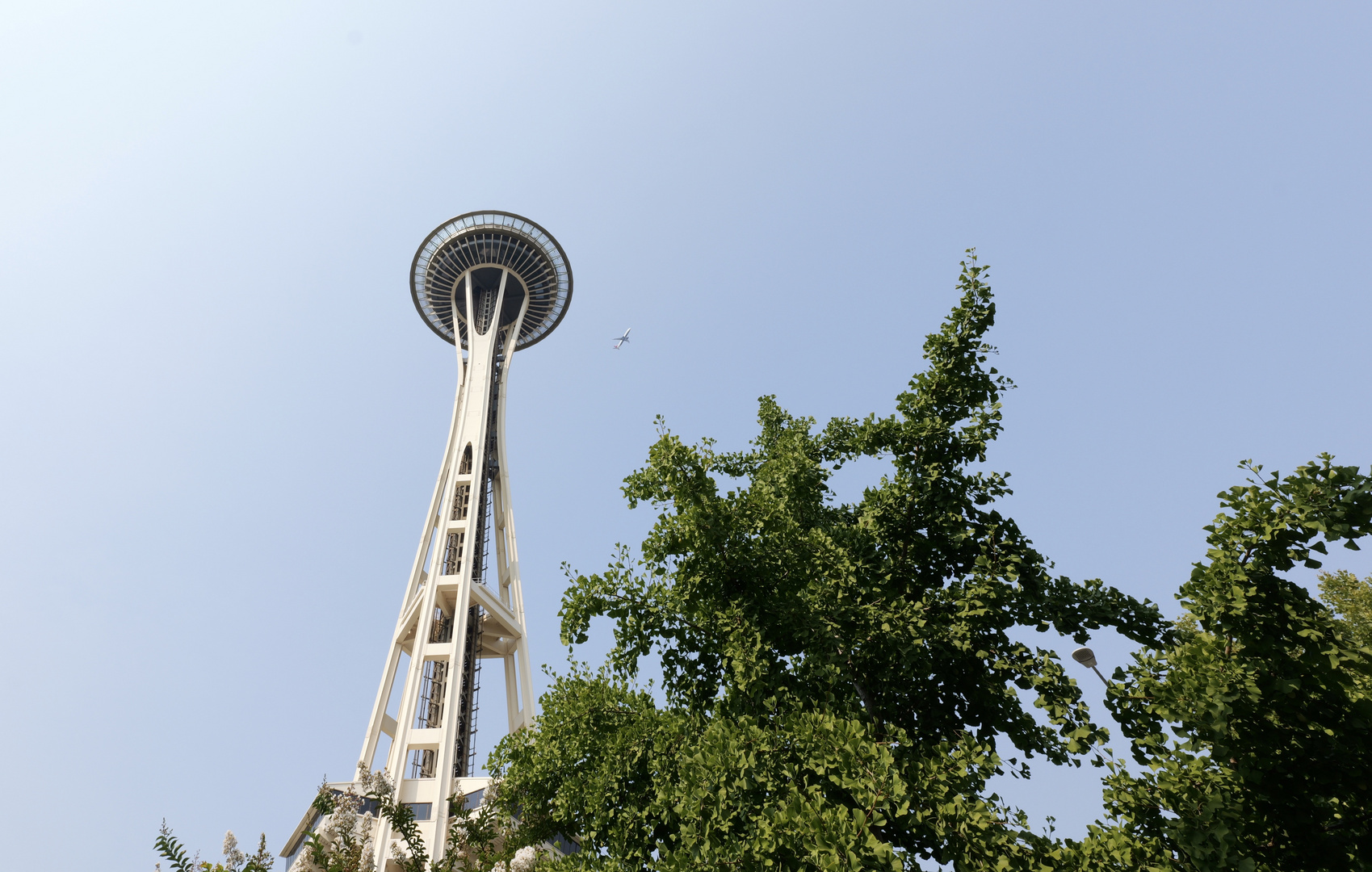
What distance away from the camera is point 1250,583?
497cm

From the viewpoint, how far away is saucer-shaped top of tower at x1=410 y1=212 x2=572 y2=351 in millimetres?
45312

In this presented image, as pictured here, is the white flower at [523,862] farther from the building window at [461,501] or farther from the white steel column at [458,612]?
the building window at [461,501]

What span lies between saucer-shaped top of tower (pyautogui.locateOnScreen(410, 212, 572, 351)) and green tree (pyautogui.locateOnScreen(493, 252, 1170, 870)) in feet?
127

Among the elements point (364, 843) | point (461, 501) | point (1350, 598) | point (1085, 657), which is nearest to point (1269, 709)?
point (364, 843)

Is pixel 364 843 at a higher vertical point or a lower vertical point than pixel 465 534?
lower

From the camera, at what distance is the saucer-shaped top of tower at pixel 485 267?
1784 inches

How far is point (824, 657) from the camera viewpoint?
7270 millimetres

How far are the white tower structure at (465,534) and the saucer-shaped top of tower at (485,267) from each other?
0.07 meters

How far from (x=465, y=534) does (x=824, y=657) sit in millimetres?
29609

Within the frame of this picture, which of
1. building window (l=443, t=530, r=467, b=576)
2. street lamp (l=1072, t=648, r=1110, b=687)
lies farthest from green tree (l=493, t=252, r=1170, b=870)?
building window (l=443, t=530, r=467, b=576)

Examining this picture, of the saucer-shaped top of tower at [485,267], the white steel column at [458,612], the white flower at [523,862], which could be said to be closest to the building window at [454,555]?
the white steel column at [458,612]

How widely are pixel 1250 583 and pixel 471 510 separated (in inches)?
1312

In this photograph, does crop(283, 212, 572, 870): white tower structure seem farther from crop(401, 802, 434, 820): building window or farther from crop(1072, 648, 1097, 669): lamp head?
crop(1072, 648, 1097, 669): lamp head

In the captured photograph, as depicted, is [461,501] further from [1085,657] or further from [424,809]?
[1085,657]
